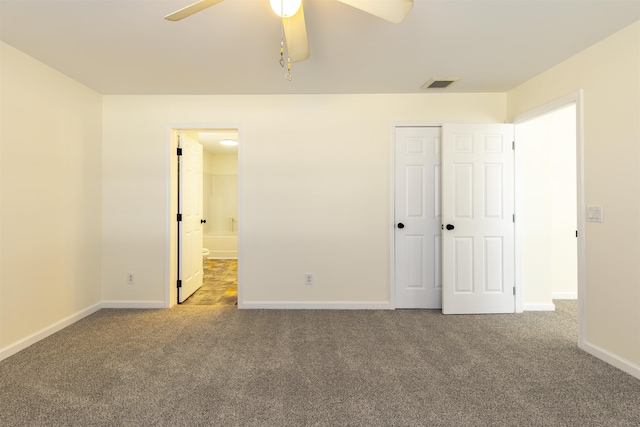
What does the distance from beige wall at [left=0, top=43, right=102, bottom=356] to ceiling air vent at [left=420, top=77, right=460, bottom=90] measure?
3570mm

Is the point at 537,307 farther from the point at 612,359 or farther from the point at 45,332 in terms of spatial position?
the point at 45,332

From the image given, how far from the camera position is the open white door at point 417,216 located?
11.6 feet

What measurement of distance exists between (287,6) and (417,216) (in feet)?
8.53

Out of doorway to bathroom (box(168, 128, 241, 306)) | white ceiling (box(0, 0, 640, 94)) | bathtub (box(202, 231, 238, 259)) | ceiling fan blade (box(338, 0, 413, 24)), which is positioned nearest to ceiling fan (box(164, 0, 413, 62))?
ceiling fan blade (box(338, 0, 413, 24))

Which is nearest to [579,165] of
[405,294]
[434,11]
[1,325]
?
[434,11]

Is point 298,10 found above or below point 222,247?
above

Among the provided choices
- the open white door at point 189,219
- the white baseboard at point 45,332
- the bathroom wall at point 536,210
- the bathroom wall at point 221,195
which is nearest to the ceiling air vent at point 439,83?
the bathroom wall at point 536,210

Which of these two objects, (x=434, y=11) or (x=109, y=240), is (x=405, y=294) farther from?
(x=109, y=240)

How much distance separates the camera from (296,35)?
70.0 inches

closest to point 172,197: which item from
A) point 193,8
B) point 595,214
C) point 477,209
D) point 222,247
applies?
point 193,8

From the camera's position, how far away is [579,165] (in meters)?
2.55

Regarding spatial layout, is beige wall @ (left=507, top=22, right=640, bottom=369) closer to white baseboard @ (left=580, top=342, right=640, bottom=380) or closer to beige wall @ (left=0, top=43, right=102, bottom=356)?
white baseboard @ (left=580, top=342, right=640, bottom=380)

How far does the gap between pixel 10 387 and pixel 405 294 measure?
10.9ft

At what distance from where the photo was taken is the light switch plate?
2.38 meters
